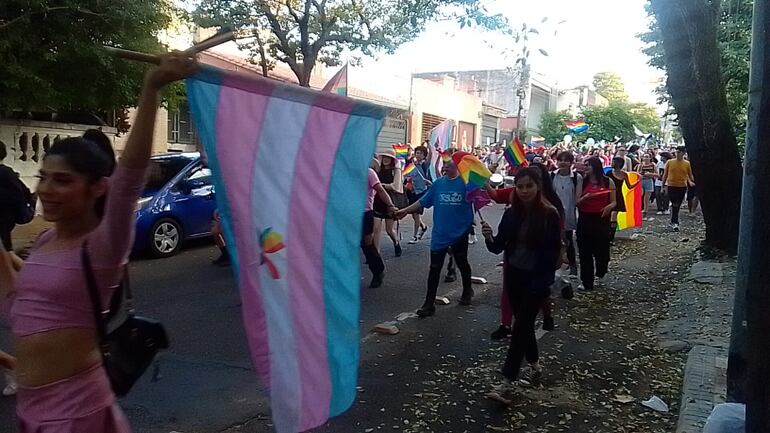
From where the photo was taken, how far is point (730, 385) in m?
4.55

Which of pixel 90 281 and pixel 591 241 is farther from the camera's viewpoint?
pixel 591 241

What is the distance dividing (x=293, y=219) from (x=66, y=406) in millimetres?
996

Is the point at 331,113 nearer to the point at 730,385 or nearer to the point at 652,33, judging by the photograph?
the point at 730,385

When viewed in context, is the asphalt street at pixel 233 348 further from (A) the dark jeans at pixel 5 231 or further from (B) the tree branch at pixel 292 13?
(B) the tree branch at pixel 292 13

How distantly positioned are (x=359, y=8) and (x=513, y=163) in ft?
35.6

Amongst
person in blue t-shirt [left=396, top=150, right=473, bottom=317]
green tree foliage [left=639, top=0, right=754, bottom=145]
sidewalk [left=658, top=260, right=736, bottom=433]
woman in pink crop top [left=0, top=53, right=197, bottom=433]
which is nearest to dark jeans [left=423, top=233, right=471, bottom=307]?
person in blue t-shirt [left=396, top=150, right=473, bottom=317]

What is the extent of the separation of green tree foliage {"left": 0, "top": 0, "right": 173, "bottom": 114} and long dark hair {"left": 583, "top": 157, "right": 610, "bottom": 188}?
25.5 feet

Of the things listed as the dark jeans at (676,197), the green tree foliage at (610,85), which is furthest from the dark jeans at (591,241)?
the green tree foliage at (610,85)

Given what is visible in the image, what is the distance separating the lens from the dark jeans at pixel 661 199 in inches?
801

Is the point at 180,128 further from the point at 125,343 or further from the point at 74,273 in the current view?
the point at 74,273

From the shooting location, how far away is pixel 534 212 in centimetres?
518

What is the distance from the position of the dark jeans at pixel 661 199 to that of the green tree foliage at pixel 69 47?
14480 millimetres

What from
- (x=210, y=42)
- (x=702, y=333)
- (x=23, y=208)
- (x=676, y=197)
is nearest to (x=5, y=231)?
(x=23, y=208)

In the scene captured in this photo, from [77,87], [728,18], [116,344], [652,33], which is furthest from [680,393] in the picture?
[652,33]
